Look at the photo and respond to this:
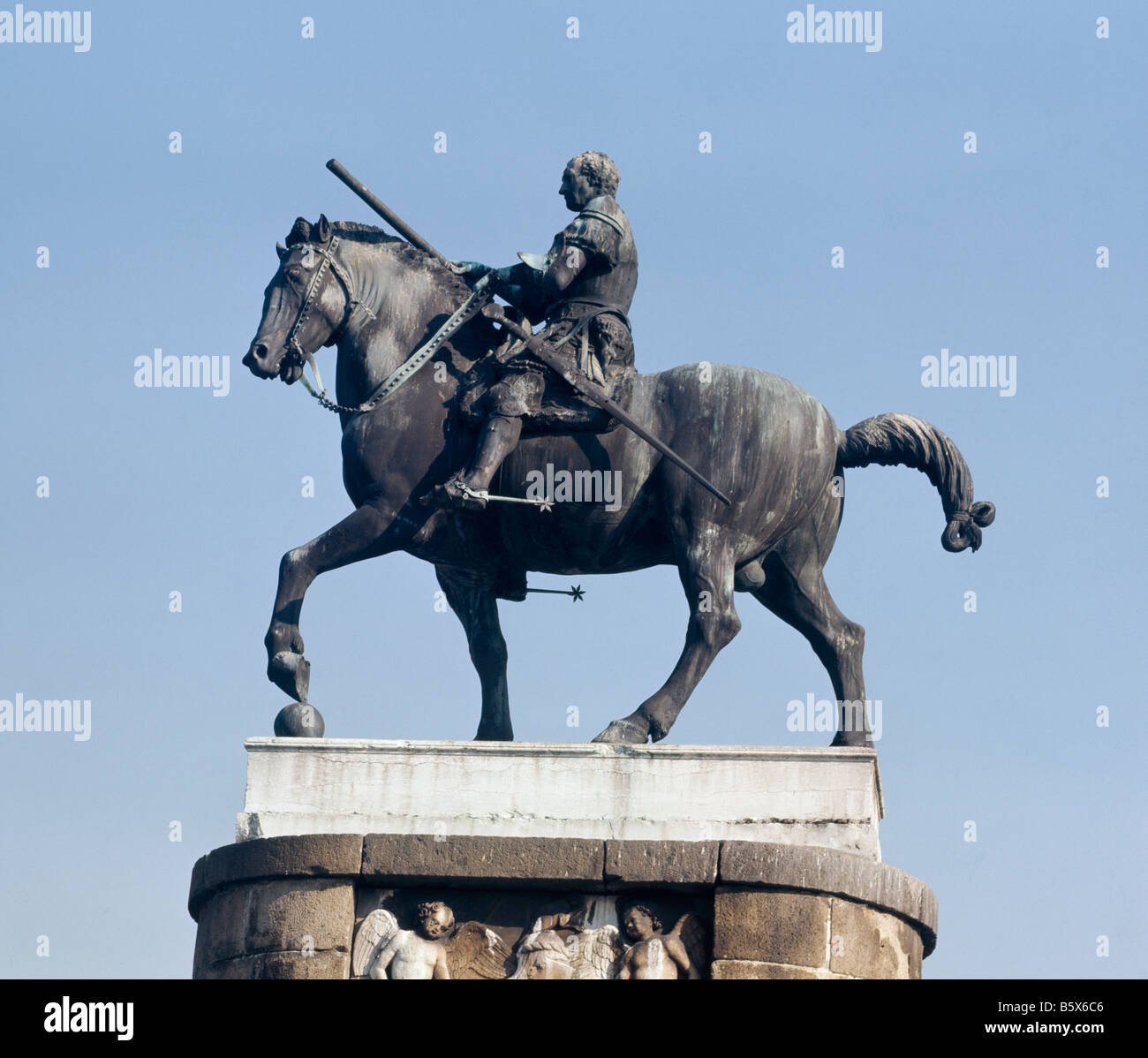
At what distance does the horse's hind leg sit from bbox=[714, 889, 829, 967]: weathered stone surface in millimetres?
2599

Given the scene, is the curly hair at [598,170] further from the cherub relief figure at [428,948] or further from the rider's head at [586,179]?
the cherub relief figure at [428,948]

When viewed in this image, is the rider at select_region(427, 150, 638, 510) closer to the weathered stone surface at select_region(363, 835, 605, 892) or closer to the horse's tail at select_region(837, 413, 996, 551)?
the horse's tail at select_region(837, 413, 996, 551)

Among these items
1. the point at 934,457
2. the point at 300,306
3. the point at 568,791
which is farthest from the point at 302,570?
the point at 934,457

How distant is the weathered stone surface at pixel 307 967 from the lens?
1627 cm

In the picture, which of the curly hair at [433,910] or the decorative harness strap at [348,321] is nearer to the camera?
the curly hair at [433,910]

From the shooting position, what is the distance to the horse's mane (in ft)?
61.6

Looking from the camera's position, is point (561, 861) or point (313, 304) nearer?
point (561, 861)

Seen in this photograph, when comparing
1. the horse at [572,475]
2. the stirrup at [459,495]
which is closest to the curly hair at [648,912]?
the horse at [572,475]

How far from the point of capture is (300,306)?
18.6 m

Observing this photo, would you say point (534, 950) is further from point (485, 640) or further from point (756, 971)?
point (485, 640)

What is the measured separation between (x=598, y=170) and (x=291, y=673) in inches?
181

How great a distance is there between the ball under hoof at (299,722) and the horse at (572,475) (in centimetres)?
28

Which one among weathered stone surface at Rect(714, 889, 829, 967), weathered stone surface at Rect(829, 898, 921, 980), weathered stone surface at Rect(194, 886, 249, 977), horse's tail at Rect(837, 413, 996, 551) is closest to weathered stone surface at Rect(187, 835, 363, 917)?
weathered stone surface at Rect(194, 886, 249, 977)
